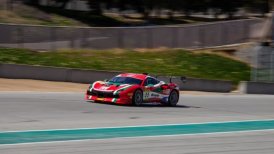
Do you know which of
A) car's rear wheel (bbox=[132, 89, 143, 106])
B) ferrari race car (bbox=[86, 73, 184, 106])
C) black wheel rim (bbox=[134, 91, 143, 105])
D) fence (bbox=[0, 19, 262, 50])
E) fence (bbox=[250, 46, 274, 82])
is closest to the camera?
ferrari race car (bbox=[86, 73, 184, 106])

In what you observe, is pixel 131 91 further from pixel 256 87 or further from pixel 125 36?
pixel 125 36

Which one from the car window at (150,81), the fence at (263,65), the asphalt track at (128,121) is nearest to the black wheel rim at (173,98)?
the asphalt track at (128,121)

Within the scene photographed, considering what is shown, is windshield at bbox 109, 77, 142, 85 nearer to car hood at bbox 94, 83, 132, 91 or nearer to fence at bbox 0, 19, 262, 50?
car hood at bbox 94, 83, 132, 91

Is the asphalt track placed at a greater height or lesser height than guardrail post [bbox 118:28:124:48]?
lesser

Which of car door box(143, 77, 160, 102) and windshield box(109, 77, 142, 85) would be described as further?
car door box(143, 77, 160, 102)

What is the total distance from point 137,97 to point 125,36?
22.0 meters

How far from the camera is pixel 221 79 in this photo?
39.8 meters

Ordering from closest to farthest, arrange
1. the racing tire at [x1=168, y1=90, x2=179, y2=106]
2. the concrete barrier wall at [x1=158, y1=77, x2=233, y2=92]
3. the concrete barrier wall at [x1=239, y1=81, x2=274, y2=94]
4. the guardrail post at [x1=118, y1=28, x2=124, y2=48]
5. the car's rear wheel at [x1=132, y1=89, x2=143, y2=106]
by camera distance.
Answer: the car's rear wheel at [x1=132, y1=89, x2=143, y2=106], the racing tire at [x1=168, y1=90, x2=179, y2=106], the concrete barrier wall at [x1=158, y1=77, x2=233, y2=92], the concrete barrier wall at [x1=239, y1=81, x2=274, y2=94], the guardrail post at [x1=118, y1=28, x2=124, y2=48]

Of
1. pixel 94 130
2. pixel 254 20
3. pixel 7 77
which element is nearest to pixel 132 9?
pixel 254 20

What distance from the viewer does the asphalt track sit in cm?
1170

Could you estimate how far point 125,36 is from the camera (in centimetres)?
4381

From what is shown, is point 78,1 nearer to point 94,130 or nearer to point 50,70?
point 50,70

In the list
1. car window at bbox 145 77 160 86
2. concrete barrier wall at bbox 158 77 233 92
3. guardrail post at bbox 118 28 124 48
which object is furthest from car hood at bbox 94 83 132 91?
guardrail post at bbox 118 28 124 48

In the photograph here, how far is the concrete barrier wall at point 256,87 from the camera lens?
37.9 meters
